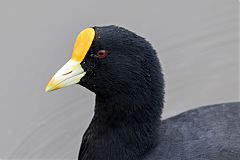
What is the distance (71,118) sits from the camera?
23.8ft

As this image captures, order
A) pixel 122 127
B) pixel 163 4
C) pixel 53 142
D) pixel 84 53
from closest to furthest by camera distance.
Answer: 1. pixel 84 53
2. pixel 122 127
3. pixel 53 142
4. pixel 163 4

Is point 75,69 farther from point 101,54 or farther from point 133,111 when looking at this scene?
point 133,111

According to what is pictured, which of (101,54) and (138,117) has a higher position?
(101,54)

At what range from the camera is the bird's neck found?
554 centimetres

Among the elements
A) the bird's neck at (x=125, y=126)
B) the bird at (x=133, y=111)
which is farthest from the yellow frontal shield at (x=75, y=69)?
the bird's neck at (x=125, y=126)

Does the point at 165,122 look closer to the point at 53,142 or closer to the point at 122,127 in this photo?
the point at 122,127

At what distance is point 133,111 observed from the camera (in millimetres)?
5586

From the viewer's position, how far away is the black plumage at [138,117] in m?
5.36

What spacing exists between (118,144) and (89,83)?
0.61 metres

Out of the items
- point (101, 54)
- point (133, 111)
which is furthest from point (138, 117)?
point (101, 54)

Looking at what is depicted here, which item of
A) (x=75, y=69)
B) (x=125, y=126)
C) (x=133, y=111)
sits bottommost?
(x=125, y=126)

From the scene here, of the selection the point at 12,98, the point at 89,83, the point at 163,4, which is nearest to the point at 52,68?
the point at 12,98

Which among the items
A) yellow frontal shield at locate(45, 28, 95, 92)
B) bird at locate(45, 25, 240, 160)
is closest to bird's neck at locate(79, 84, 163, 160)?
bird at locate(45, 25, 240, 160)

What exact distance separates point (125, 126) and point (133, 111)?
Result: 0.57 ft
